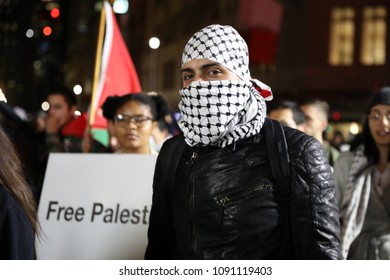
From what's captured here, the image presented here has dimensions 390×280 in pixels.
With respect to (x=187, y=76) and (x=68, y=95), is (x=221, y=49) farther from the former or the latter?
(x=68, y=95)

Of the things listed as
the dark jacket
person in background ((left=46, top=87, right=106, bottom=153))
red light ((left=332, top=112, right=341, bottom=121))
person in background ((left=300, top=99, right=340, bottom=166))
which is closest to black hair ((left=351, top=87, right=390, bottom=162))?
person in background ((left=300, top=99, right=340, bottom=166))

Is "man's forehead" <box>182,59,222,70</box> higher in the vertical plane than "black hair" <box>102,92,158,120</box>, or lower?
lower

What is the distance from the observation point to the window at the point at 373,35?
131 ft

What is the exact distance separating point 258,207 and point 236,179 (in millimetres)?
155

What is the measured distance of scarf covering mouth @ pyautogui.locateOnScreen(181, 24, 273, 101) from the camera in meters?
3.47

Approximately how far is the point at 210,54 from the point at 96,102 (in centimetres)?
422

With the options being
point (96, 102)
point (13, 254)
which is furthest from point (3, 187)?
point (96, 102)

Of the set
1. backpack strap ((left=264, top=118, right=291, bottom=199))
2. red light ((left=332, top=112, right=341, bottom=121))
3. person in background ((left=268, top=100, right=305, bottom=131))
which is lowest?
backpack strap ((left=264, top=118, right=291, bottom=199))

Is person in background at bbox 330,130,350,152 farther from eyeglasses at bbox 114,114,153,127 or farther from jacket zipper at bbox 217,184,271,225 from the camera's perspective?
jacket zipper at bbox 217,184,271,225

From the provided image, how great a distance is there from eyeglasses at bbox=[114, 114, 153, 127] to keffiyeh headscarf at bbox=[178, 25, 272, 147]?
2675mm

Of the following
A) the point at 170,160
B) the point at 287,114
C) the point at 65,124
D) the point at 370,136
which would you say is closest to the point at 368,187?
the point at 370,136

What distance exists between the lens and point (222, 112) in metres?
3.42

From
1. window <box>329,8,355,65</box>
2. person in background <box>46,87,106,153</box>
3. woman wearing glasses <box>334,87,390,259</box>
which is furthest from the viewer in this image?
window <box>329,8,355,65</box>

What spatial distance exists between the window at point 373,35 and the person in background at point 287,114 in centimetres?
3374
